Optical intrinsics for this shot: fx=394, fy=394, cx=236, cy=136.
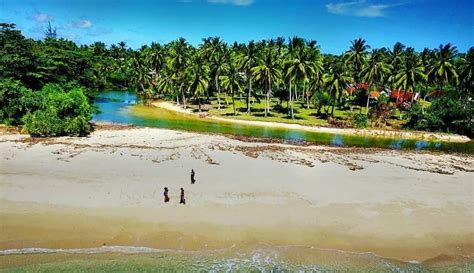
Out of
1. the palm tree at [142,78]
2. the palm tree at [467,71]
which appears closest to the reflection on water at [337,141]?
the palm tree at [467,71]

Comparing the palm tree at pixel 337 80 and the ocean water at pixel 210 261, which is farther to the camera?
the palm tree at pixel 337 80

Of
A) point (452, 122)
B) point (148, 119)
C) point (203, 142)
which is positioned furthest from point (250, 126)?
point (452, 122)

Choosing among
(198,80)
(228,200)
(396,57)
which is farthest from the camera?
(396,57)

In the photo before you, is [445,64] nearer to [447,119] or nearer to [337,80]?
[447,119]

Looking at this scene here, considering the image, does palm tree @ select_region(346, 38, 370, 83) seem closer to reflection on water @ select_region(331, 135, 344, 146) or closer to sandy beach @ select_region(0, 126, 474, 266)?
reflection on water @ select_region(331, 135, 344, 146)

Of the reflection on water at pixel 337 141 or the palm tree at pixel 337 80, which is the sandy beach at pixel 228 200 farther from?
the palm tree at pixel 337 80

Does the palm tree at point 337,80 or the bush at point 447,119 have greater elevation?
the palm tree at point 337,80

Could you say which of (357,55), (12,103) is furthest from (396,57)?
(12,103)
